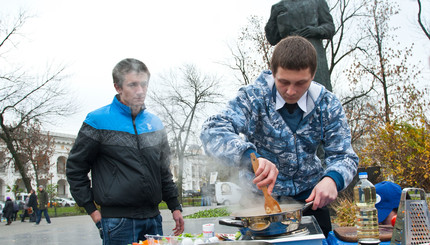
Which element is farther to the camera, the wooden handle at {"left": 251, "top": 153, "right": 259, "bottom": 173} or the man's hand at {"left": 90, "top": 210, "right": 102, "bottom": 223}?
the man's hand at {"left": 90, "top": 210, "right": 102, "bottom": 223}

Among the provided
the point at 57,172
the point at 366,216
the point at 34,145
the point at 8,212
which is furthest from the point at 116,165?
the point at 57,172

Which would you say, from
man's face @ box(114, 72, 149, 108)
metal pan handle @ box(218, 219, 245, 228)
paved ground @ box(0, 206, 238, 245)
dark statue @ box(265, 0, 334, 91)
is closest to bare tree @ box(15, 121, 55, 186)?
paved ground @ box(0, 206, 238, 245)

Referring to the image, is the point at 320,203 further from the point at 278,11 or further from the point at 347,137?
the point at 278,11

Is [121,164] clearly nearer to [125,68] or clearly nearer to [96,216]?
[96,216]

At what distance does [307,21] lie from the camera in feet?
21.6

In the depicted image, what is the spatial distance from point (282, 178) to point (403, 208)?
2.20 ft

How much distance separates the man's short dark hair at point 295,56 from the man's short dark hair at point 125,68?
1.38m

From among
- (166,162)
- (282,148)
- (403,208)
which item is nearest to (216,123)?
(282,148)

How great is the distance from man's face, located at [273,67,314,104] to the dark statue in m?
5.11

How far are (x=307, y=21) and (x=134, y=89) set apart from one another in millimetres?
4796

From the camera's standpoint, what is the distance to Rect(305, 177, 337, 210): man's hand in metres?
1.48

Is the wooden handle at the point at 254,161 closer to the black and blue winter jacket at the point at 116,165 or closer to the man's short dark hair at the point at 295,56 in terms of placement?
the man's short dark hair at the point at 295,56

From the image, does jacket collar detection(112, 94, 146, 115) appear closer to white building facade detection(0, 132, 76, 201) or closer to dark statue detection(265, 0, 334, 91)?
dark statue detection(265, 0, 334, 91)

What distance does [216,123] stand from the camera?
165cm
